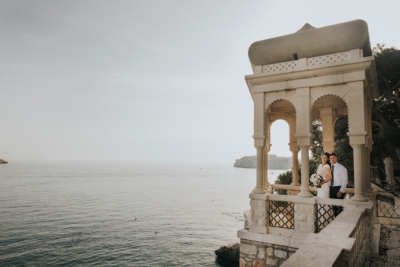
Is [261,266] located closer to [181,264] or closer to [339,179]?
[339,179]

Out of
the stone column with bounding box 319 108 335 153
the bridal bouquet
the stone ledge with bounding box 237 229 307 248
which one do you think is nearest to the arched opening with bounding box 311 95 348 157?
the stone column with bounding box 319 108 335 153

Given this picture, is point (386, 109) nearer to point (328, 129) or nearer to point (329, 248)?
point (328, 129)

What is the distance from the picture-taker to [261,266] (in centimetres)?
757

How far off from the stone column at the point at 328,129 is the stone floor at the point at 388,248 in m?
3.20

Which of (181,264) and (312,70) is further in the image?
(181,264)

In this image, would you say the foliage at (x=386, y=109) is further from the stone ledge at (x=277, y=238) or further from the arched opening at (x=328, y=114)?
the stone ledge at (x=277, y=238)

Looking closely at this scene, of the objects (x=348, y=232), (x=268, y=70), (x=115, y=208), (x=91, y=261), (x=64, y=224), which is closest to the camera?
(x=348, y=232)

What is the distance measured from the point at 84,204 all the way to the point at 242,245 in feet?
181

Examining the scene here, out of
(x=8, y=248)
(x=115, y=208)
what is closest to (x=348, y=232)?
(x=8, y=248)

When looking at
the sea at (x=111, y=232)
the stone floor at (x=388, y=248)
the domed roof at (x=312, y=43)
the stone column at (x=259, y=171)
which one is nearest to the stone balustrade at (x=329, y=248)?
the stone floor at (x=388, y=248)

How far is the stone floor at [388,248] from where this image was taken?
6.39m

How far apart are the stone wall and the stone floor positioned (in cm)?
195

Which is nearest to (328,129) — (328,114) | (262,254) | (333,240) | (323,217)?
(328,114)

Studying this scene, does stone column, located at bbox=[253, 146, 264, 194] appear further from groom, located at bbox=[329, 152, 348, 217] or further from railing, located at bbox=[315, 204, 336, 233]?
groom, located at bbox=[329, 152, 348, 217]
